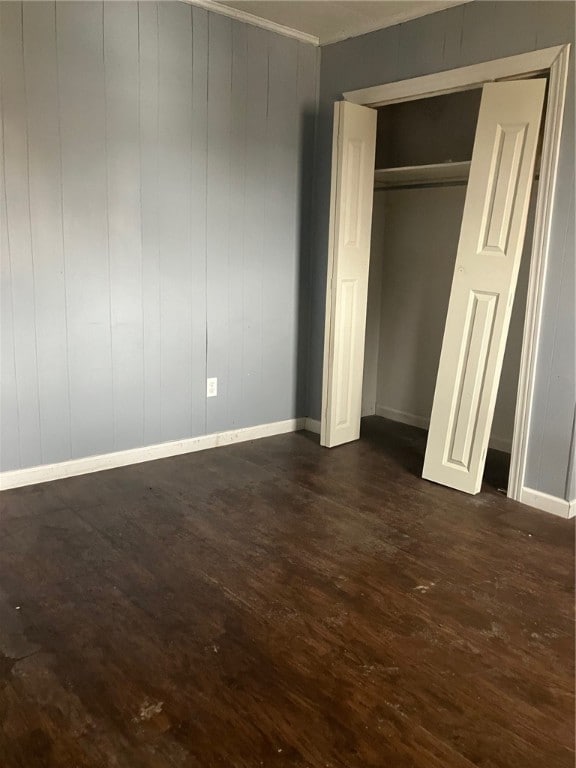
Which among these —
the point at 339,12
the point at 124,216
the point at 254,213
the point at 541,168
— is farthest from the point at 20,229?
the point at 541,168

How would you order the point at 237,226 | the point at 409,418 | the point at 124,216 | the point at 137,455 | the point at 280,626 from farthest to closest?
the point at 409,418
the point at 237,226
the point at 137,455
the point at 124,216
the point at 280,626

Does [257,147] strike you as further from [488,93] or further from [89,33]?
[488,93]

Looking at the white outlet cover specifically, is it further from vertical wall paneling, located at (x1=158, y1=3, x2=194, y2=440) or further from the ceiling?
the ceiling

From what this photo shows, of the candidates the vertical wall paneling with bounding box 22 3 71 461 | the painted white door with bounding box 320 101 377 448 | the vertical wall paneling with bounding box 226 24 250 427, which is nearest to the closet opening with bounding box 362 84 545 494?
the painted white door with bounding box 320 101 377 448

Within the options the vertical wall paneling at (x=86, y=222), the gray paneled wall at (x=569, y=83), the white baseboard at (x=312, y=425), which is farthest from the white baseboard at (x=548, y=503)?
the vertical wall paneling at (x=86, y=222)

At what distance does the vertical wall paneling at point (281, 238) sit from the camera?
3969 millimetres

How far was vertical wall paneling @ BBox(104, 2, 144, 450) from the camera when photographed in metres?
3.27

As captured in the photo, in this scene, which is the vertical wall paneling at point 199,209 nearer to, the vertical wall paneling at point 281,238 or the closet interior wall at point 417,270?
the vertical wall paneling at point 281,238

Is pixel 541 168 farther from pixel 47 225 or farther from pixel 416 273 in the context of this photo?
pixel 47 225

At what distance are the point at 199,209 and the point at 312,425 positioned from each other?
162 centimetres

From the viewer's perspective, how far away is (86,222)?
10.8 feet

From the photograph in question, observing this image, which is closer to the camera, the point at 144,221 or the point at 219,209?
the point at 144,221

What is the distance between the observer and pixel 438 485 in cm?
355

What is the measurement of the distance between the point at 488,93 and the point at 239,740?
297cm
